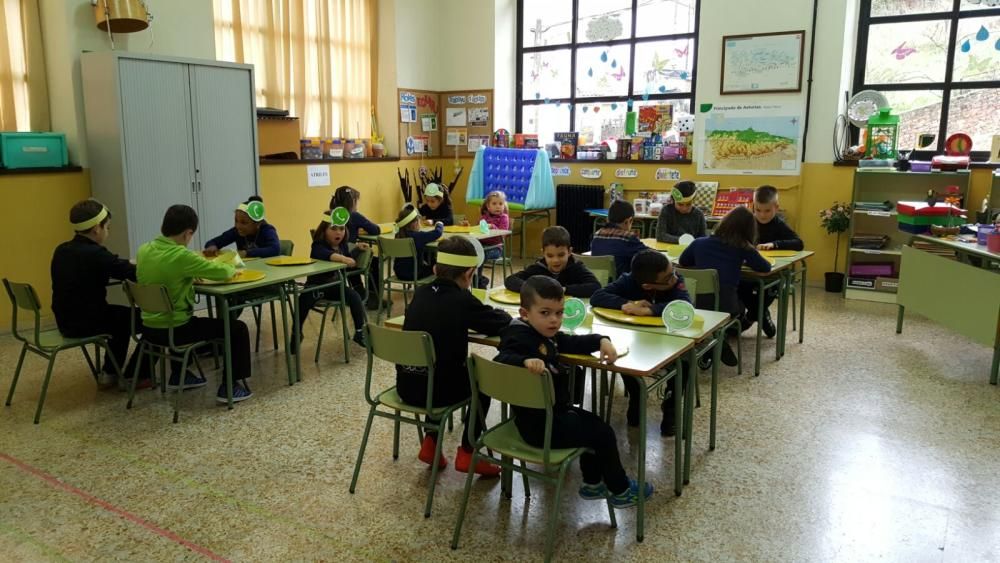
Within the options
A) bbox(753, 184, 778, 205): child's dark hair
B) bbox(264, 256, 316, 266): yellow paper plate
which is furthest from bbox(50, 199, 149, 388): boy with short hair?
bbox(753, 184, 778, 205): child's dark hair

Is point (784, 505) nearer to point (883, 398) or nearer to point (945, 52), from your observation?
point (883, 398)

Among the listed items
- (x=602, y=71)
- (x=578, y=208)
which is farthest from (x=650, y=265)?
(x=602, y=71)

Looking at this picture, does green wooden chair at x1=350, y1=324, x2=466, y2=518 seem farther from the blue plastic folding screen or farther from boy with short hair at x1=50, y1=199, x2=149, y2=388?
the blue plastic folding screen

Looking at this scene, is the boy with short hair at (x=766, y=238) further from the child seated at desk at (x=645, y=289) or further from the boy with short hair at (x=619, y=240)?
the child seated at desk at (x=645, y=289)

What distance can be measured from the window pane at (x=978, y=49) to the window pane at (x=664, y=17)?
2.63 m

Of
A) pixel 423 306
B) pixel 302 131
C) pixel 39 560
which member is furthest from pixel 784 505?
pixel 302 131

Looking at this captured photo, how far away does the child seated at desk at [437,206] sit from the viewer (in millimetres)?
6895

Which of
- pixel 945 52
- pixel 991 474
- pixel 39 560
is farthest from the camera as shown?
pixel 945 52

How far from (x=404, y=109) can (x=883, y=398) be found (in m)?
6.40

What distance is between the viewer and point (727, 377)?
189 inches

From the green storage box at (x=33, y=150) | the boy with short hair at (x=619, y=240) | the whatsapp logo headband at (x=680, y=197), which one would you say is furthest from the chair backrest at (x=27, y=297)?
the whatsapp logo headband at (x=680, y=197)

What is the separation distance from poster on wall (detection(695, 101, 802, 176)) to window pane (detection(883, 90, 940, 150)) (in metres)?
1.00

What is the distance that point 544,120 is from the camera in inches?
375

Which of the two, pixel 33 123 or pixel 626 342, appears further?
pixel 33 123
